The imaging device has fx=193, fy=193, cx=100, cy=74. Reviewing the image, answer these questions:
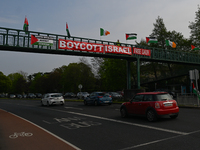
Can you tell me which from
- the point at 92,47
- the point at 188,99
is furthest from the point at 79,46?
the point at 188,99

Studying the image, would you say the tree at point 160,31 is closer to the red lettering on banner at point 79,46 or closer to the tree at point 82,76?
the tree at point 82,76

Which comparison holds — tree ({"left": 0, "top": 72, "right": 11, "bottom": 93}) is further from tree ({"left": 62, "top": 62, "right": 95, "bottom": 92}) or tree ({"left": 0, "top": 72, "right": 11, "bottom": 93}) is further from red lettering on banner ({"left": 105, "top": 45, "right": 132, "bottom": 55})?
red lettering on banner ({"left": 105, "top": 45, "right": 132, "bottom": 55})

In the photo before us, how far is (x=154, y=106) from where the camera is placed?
9641 mm

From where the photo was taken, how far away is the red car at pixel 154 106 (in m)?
9.61

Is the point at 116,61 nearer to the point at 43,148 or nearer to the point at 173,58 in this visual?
the point at 173,58

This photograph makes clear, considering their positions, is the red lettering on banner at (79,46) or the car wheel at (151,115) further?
the red lettering on banner at (79,46)

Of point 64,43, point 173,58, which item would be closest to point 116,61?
point 173,58

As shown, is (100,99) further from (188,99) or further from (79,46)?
(188,99)

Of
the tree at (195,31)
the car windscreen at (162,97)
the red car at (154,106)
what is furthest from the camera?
the tree at (195,31)

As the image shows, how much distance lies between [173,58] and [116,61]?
12540 mm

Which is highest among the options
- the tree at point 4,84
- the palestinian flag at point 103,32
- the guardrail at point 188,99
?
the palestinian flag at point 103,32

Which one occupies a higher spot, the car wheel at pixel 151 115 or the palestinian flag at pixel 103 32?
the palestinian flag at pixel 103 32

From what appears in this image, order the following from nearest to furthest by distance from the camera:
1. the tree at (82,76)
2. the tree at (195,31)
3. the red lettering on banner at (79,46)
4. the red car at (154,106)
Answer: the red car at (154,106) → the red lettering on banner at (79,46) → the tree at (195,31) → the tree at (82,76)

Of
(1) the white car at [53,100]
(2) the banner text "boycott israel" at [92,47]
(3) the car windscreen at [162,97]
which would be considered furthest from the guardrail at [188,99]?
(1) the white car at [53,100]
